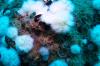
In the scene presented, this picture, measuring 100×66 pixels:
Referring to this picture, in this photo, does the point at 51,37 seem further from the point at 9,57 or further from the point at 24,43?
the point at 9,57

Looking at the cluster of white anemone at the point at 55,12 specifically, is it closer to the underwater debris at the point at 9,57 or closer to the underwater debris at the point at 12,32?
the underwater debris at the point at 12,32

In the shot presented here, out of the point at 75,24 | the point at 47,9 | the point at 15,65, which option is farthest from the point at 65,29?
the point at 15,65

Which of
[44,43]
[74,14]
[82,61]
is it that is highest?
[74,14]

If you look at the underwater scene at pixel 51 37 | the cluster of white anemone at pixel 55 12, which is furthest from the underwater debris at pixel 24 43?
the cluster of white anemone at pixel 55 12

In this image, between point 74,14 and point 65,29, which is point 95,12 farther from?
point 65,29

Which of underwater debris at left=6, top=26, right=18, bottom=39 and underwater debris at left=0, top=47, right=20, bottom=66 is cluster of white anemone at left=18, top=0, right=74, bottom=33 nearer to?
underwater debris at left=6, top=26, right=18, bottom=39

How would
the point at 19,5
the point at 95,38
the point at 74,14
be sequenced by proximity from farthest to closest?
the point at 19,5 < the point at 74,14 < the point at 95,38

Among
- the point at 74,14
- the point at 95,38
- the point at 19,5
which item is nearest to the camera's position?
the point at 95,38

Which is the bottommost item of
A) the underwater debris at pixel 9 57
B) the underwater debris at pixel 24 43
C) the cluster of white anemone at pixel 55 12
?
the underwater debris at pixel 9 57
